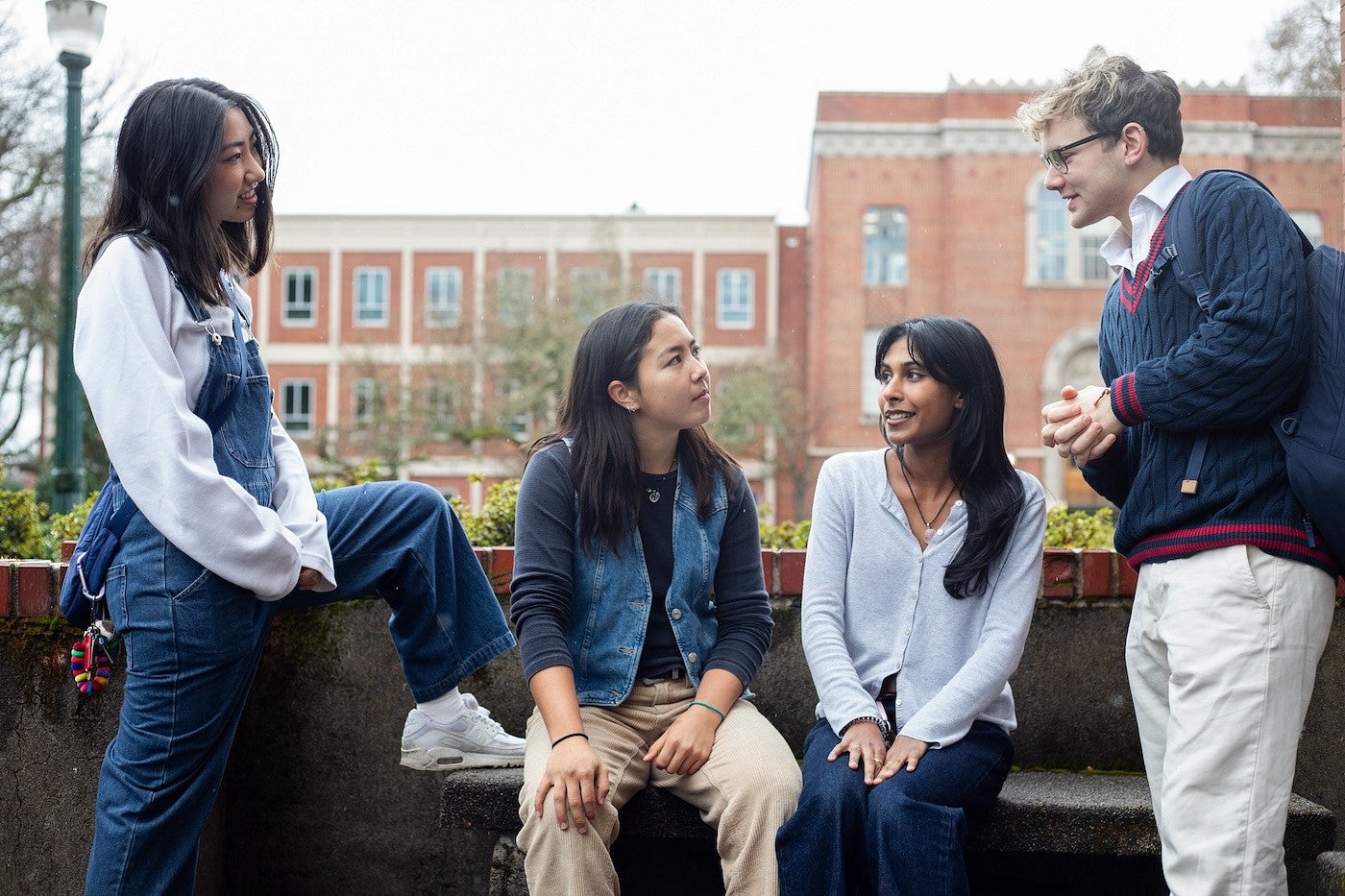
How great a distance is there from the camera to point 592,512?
274cm

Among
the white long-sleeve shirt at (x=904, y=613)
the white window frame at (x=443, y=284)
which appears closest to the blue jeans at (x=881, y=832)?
the white long-sleeve shirt at (x=904, y=613)

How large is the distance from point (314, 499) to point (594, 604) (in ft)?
2.13

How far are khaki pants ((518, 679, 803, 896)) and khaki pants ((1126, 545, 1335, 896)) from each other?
2.41 ft

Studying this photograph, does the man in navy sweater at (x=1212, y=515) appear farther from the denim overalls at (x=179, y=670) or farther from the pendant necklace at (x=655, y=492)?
the denim overalls at (x=179, y=670)

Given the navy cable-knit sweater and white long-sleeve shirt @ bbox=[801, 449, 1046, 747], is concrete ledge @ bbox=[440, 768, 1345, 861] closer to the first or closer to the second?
white long-sleeve shirt @ bbox=[801, 449, 1046, 747]

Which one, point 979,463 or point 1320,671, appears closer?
point 979,463

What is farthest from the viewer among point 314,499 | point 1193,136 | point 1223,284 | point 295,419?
point 295,419

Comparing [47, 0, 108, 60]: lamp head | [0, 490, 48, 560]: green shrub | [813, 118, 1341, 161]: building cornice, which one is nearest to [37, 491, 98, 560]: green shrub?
[0, 490, 48, 560]: green shrub

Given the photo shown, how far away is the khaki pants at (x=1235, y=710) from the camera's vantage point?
7.06ft

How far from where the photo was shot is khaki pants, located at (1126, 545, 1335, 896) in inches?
84.7

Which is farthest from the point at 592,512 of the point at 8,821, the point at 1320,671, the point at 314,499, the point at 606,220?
the point at 606,220

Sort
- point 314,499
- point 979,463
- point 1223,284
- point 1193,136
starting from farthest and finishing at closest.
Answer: point 1193,136, point 979,463, point 314,499, point 1223,284

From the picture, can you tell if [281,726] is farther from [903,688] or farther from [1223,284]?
[1223,284]

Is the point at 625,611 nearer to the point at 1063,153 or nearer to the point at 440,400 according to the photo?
the point at 1063,153
